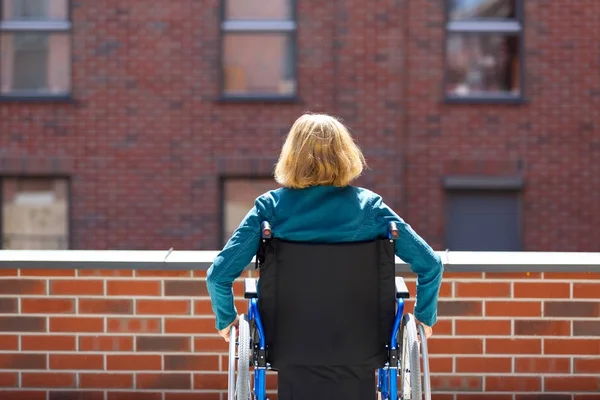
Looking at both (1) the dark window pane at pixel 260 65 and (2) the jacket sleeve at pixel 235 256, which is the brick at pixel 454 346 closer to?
(2) the jacket sleeve at pixel 235 256

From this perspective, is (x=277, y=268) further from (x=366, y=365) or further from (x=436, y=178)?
(x=436, y=178)

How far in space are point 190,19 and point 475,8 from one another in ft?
11.3

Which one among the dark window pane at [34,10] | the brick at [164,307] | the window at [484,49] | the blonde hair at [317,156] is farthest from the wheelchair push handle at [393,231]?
the dark window pane at [34,10]

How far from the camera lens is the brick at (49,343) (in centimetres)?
510

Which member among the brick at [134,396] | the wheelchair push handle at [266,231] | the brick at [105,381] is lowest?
the brick at [134,396]

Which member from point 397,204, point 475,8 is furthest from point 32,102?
point 475,8

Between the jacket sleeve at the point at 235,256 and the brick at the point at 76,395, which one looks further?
the brick at the point at 76,395

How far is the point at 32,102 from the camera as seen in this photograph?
12.7m

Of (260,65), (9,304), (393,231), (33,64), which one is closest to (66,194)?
(33,64)

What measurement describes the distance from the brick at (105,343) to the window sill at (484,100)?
8.19 m

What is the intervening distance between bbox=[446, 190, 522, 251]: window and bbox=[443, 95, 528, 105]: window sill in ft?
3.50

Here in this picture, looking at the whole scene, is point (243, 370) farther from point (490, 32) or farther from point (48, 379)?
point (490, 32)

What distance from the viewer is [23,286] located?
16.7 ft

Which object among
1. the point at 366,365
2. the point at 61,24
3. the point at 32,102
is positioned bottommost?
the point at 366,365
